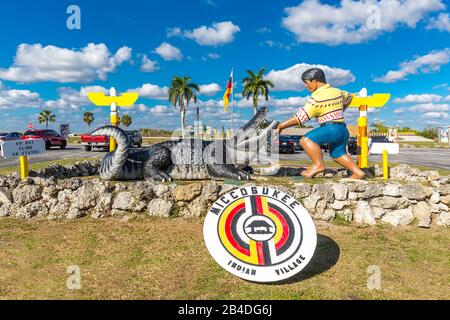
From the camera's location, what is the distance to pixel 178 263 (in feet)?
13.2

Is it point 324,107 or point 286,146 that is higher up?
point 324,107

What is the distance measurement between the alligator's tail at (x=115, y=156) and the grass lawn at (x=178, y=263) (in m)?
1.53

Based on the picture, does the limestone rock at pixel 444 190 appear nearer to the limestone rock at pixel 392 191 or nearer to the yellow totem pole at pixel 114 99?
the limestone rock at pixel 392 191

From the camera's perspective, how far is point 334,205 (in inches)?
211

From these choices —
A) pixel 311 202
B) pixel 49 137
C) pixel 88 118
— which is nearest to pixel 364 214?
pixel 311 202

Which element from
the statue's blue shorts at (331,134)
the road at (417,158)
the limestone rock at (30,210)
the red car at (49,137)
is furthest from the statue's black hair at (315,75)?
the red car at (49,137)

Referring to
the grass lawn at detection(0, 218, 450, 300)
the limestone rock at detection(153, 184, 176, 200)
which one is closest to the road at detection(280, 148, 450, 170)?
the grass lawn at detection(0, 218, 450, 300)

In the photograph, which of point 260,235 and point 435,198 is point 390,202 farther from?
point 260,235

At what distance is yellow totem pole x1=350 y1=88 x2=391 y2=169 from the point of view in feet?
26.3

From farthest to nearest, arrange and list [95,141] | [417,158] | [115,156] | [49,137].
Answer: [49,137], [95,141], [417,158], [115,156]

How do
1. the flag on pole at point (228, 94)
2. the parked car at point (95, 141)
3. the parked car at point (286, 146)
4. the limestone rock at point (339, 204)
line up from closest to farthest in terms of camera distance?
1. the limestone rock at point (339, 204)
2. the flag on pole at point (228, 94)
3. the parked car at point (95, 141)
4. the parked car at point (286, 146)

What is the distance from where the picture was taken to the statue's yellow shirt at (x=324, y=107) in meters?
5.75

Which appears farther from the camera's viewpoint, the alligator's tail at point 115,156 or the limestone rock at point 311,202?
the alligator's tail at point 115,156

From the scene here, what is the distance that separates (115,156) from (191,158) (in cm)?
142
